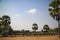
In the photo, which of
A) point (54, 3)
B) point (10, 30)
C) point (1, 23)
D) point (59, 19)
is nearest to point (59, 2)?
point (54, 3)

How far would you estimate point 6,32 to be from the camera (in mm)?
28656

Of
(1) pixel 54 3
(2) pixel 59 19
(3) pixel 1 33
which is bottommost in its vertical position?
(3) pixel 1 33

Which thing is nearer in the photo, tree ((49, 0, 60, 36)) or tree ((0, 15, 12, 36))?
tree ((49, 0, 60, 36))

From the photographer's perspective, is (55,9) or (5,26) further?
(5,26)

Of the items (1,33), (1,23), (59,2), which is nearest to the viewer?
(59,2)

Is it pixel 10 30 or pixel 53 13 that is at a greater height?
pixel 53 13

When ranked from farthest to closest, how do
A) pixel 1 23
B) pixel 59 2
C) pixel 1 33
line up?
pixel 1 23
pixel 1 33
pixel 59 2

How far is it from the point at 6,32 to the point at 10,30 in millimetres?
797

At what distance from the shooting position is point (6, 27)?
97.2 feet

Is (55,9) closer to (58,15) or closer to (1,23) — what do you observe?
(58,15)

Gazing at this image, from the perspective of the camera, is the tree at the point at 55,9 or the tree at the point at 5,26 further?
the tree at the point at 5,26

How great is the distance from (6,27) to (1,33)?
2.08 meters

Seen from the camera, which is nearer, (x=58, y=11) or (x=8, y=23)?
(x=58, y=11)

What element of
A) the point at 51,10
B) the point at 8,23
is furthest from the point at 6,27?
the point at 51,10
